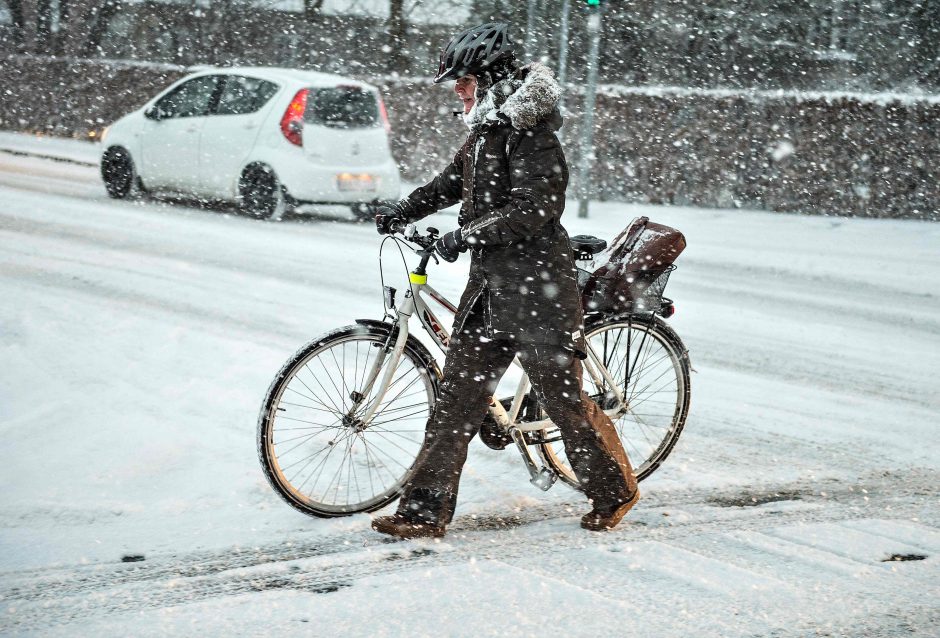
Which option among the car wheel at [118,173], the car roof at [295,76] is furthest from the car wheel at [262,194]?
the car wheel at [118,173]

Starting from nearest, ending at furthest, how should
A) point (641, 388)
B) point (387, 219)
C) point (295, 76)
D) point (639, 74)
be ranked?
point (387, 219), point (641, 388), point (295, 76), point (639, 74)

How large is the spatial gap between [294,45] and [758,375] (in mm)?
22172

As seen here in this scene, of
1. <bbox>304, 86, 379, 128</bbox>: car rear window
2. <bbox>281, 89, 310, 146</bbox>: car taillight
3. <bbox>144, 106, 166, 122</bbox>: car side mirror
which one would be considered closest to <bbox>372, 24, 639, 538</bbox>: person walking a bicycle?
<bbox>281, 89, 310, 146</bbox>: car taillight

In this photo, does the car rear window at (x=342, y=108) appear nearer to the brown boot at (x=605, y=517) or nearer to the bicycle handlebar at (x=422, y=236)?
the bicycle handlebar at (x=422, y=236)

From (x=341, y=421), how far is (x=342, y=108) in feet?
26.9

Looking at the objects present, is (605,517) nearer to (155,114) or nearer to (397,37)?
(155,114)

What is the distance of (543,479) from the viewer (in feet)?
13.4

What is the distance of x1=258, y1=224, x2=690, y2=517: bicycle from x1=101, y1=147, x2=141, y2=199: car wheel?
9.33 metres

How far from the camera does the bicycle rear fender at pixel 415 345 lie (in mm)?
3842

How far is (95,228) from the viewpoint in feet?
34.0

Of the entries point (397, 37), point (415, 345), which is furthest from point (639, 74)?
point (415, 345)

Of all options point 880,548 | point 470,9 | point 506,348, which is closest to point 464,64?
point 506,348

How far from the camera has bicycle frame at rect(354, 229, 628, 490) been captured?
386 cm

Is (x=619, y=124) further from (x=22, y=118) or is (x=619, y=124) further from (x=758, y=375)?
(x=22, y=118)
